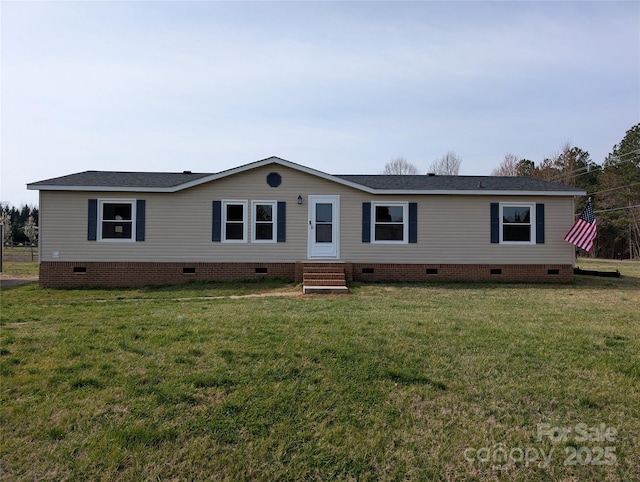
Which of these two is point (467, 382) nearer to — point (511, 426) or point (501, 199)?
point (511, 426)

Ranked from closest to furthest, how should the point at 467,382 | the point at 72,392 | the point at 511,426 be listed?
the point at 511,426, the point at 72,392, the point at 467,382

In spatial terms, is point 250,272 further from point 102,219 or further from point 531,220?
point 531,220

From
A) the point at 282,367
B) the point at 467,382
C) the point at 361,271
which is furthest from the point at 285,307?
the point at 361,271

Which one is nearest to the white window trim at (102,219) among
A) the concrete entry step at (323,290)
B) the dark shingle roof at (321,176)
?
the dark shingle roof at (321,176)

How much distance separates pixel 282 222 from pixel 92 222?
577 cm

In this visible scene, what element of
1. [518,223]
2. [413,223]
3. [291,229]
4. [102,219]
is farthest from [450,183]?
[102,219]

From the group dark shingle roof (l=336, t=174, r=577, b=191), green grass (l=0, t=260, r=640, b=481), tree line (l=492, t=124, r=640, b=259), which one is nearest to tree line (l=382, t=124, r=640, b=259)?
tree line (l=492, t=124, r=640, b=259)

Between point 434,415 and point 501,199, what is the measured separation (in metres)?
11.4

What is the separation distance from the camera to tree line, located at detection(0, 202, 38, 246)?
1195 inches

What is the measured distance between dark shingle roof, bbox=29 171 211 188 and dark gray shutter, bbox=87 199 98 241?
0.56m

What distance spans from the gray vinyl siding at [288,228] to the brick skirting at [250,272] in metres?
0.20

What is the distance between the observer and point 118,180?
1341 centimetres

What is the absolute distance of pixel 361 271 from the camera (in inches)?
523

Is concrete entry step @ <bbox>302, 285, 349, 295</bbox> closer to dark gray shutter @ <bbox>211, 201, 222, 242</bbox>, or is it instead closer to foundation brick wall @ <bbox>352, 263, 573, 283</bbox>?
foundation brick wall @ <bbox>352, 263, 573, 283</bbox>
